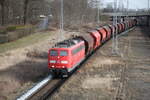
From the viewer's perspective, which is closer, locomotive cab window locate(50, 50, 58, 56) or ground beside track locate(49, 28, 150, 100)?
ground beside track locate(49, 28, 150, 100)

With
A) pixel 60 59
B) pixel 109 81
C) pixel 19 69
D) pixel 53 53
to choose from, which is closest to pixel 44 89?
pixel 60 59

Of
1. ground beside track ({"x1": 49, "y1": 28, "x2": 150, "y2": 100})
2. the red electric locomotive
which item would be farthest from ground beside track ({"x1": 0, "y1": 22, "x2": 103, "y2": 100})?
ground beside track ({"x1": 49, "y1": 28, "x2": 150, "y2": 100})

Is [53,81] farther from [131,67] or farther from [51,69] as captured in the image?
[131,67]

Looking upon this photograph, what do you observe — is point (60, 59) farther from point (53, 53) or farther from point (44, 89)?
point (44, 89)

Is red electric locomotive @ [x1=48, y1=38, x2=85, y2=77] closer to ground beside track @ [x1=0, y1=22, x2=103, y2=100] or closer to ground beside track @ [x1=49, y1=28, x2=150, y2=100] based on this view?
ground beside track @ [x1=49, y1=28, x2=150, y2=100]

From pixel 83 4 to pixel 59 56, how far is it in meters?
62.0

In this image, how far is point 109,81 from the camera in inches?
944

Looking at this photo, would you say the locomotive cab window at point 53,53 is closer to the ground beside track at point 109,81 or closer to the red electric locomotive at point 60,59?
the red electric locomotive at point 60,59

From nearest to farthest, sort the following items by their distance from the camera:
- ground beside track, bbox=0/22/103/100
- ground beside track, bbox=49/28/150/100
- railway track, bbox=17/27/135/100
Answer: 1. railway track, bbox=17/27/135/100
2. ground beside track, bbox=49/28/150/100
3. ground beside track, bbox=0/22/103/100

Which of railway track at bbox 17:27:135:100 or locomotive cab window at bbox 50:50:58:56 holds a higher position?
locomotive cab window at bbox 50:50:58:56

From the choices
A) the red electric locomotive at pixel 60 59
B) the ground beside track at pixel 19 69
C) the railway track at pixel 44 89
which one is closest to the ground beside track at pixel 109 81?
the railway track at pixel 44 89

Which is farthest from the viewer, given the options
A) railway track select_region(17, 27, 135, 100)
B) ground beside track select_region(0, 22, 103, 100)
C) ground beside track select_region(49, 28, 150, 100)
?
ground beside track select_region(0, 22, 103, 100)

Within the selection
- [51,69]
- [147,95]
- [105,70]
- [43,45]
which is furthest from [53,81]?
[43,45]

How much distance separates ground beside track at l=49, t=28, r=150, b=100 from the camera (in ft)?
66.1
